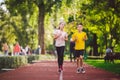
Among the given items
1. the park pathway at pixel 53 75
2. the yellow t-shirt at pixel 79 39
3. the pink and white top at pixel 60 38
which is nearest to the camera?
the pink and white top at pixel 60 38

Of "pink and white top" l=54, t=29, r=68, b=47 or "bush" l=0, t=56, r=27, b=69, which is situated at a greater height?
"pink and white top" l=54, t=29, r=68, b=47

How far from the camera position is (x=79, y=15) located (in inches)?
2506

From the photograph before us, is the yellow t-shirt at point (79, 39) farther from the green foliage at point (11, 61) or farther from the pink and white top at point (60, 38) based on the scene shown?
the green foliage at point (11, 61)

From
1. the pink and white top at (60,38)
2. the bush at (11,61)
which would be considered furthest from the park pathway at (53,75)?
the pink and white top at (60,38)

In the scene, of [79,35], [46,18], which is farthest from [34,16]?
[79,35]

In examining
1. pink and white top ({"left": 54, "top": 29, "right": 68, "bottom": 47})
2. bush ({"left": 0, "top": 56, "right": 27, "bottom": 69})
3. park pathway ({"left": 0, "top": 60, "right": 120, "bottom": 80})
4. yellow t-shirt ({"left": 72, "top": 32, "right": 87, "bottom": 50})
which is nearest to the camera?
pink and white top ({"left": 54, "top": 29, "right": 68, "bottom": 47})

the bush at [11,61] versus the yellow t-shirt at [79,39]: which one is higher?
the yellow t-shirt at [79,39]

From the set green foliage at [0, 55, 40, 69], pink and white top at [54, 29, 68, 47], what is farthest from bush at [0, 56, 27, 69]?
pink and white top at [54, 29, 68, 47]

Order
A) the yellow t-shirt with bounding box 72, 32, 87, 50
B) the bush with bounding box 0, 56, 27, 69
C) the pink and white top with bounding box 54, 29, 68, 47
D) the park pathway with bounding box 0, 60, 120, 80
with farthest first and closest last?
the bush with bounding box 0, 56, 27, 69
the yellow t-shirt with bounding box 72, 32, 87, 50
the park pathway with bounding box 0, 60, 120, 80
the pink and white top with bounding box 54, 29, 68, 47

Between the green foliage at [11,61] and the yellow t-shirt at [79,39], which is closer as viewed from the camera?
the yellow t-shirt at [79,39]

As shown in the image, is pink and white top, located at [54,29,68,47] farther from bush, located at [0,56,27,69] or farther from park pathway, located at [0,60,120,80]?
bush, located at [0,56,27,69]

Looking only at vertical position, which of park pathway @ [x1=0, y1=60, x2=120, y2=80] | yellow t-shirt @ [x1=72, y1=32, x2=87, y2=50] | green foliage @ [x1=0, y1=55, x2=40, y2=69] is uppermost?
yellow t-shirt @ [x1=72, y1=32, x2=87, y2=50]

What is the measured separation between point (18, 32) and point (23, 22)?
282 cm

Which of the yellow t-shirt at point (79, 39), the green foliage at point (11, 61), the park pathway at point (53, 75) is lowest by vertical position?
the park pathway at point (53, 75)
